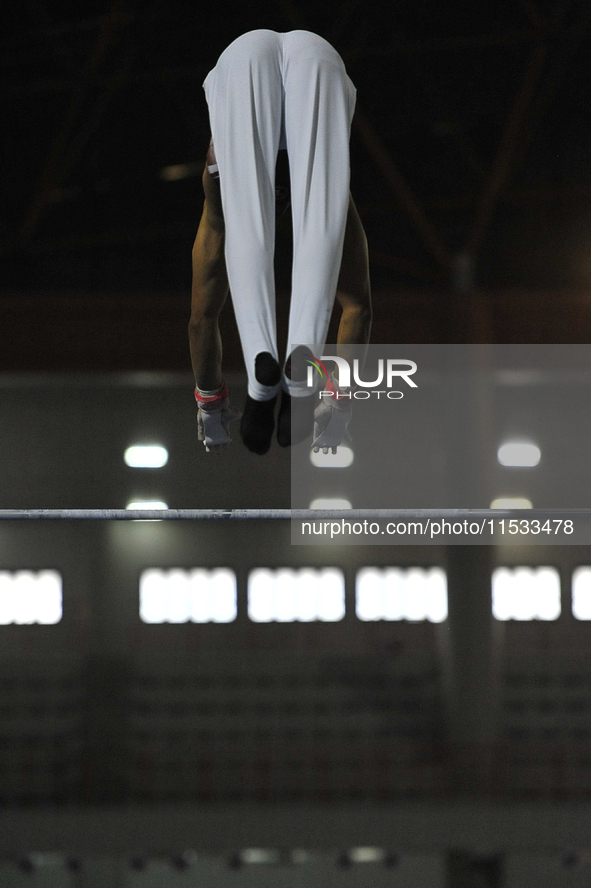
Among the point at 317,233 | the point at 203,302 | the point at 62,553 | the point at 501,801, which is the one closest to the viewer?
the point at 317,233

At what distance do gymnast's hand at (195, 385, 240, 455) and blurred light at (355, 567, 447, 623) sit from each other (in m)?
3.42

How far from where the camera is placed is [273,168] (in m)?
3.04

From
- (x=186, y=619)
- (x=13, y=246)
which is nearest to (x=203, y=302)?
(x=186, y=619)

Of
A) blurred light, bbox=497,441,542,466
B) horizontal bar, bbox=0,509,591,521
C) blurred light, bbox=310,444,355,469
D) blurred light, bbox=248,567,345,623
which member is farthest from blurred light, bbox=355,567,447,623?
horizontal bar, bbox=0,509,591,521

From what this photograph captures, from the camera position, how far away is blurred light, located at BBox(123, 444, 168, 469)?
6.95 m

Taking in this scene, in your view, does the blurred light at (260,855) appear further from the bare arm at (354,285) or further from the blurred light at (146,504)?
the bare arm at (354,285)

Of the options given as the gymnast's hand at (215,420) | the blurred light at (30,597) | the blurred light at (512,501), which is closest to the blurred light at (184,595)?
the blurred light at (30,597)

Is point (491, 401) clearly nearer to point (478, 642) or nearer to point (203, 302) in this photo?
point (478, 642)

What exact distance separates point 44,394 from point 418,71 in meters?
4.75

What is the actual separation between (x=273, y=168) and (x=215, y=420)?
3.17 ft

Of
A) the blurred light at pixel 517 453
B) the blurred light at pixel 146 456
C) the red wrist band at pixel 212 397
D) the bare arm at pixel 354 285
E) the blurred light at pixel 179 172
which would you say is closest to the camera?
the bare arm at pixel 354 285

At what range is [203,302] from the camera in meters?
3.34

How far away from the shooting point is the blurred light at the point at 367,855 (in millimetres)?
5594

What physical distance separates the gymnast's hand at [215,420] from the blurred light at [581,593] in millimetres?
4314
